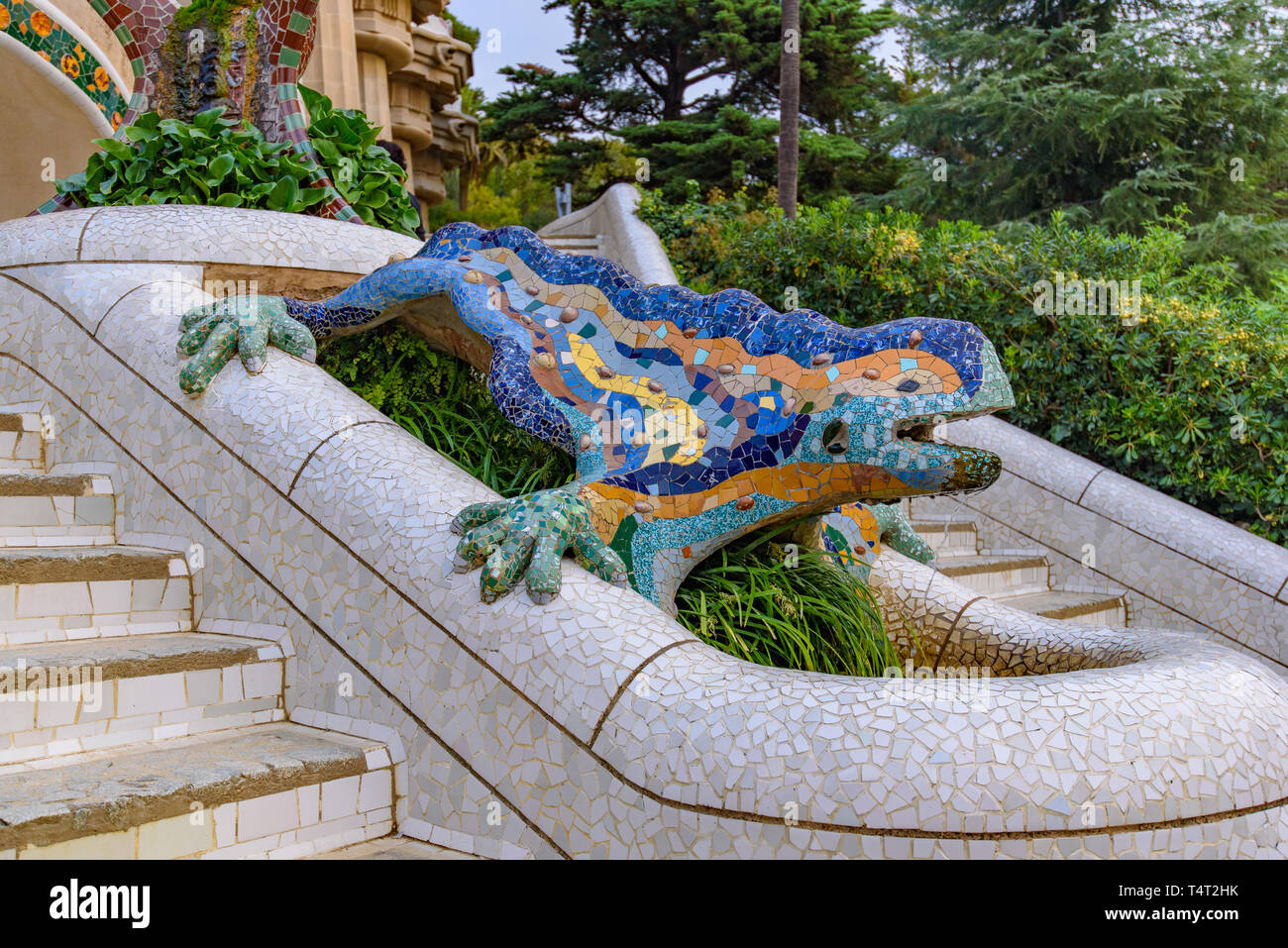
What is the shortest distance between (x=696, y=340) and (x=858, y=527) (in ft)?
3.84

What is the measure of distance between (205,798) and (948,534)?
485 centimetres

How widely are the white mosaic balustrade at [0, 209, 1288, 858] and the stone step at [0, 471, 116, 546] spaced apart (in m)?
0.13

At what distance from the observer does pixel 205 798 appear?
2447 mm

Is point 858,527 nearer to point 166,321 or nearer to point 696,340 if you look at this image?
point 696,340

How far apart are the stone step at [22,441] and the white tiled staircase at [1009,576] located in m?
4.10

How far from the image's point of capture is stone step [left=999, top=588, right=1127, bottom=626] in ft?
17.7

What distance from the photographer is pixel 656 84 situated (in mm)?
18062

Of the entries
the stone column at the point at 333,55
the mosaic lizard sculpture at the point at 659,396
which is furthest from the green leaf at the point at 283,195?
the stone column at the point at 333,55

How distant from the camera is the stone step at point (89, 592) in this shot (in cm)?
306

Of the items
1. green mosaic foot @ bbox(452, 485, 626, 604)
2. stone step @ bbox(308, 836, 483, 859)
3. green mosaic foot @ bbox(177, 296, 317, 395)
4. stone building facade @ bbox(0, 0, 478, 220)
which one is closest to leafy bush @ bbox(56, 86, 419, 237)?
stone building facade @ bbox(0, 0, 478, 220)

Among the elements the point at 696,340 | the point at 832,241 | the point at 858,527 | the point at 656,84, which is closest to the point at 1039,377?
the point at 832,241

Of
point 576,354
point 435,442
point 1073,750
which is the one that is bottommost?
point 1073,750

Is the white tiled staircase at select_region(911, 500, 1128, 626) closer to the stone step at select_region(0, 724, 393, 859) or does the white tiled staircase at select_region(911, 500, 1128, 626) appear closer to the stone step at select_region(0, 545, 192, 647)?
the stone step at select_region(0, 724, 393, 859)

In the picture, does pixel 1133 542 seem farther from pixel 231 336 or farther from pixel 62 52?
pixel 62 52
